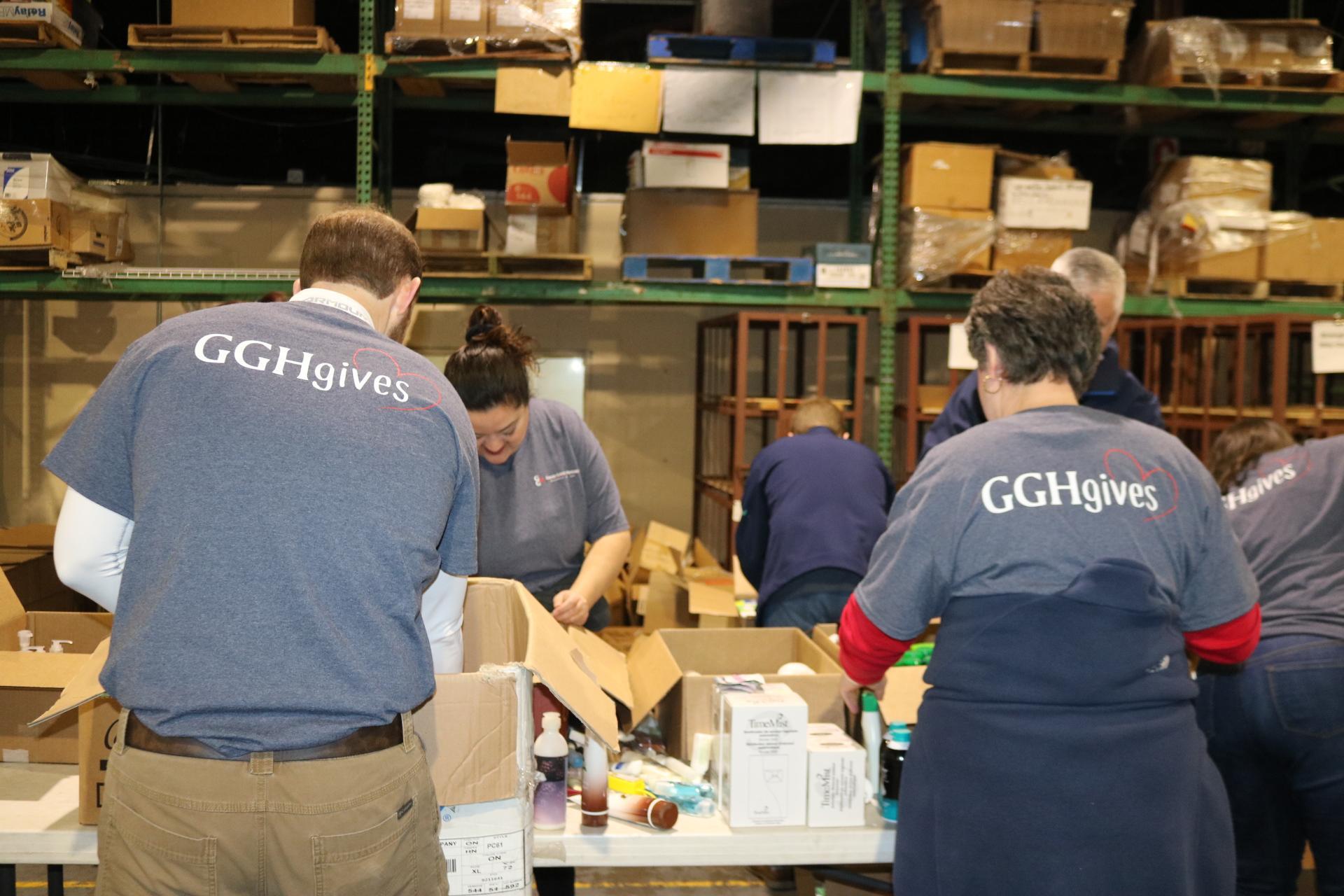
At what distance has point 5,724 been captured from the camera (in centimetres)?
232

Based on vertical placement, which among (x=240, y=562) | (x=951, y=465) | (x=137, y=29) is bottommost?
(x=240, y=562)

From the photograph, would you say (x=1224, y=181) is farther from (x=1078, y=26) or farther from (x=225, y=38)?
(x=225, y=38)

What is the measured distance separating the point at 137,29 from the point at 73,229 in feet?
3.48

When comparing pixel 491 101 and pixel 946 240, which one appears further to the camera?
pixel 491 101

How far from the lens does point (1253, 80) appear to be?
17.3ft

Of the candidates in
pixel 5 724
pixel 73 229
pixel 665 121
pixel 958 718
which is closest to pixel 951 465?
pixel 958 718

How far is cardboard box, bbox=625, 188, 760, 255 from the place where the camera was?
5.25m

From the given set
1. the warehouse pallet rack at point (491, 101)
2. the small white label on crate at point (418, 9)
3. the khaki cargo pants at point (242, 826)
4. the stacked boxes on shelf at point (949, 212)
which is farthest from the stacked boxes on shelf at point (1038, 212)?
the khaki cargo pants at point (242, 826)

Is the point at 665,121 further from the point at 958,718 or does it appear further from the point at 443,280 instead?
the point at 958,718

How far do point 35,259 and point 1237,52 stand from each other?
613cm

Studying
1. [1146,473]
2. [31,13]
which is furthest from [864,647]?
[31,13]

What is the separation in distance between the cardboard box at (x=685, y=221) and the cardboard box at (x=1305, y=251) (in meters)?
2.68

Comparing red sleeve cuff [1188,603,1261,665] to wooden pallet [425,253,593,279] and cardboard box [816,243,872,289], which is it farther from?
wooden pallet [425,253,593,279]

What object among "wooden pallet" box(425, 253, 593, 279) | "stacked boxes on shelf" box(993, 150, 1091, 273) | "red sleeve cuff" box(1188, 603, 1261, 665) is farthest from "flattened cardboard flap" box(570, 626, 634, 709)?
"stacked boxes on shelf" box(993, 150, 1091, 273)
